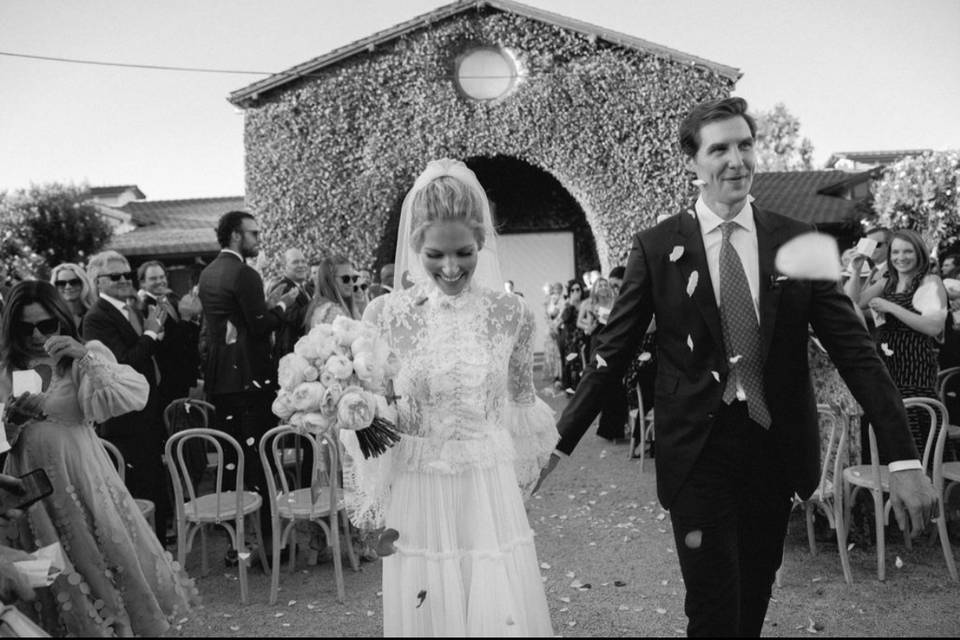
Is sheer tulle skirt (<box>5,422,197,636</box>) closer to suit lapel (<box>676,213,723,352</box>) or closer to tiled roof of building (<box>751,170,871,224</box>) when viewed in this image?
suit lapel (<box>676,213,723,352</box>)

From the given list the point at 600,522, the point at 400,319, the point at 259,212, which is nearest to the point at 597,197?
the point at 259,212

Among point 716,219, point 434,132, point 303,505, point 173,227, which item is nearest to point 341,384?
point 716,219

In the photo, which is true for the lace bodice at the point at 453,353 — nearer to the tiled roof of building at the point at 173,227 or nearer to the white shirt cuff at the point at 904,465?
the white shirt cuff at the point at 904,465

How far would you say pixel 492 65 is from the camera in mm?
13906

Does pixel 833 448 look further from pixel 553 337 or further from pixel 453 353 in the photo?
pixel 553 337

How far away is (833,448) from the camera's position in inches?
173

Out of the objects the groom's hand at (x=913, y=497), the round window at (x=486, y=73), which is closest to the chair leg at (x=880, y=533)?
the groom's hand at (x=913, y=497)

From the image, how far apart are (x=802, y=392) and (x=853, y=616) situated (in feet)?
6.68

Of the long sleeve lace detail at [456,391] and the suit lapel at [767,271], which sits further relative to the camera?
the long sleeve lace detail at [456,391]

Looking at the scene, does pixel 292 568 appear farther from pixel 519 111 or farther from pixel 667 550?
pixel 519 111

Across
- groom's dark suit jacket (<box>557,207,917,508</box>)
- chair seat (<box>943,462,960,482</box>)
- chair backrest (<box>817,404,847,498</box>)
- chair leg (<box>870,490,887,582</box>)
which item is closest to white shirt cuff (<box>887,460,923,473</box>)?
groom's dark suit jacket (<box>557,207,917,508</box>)

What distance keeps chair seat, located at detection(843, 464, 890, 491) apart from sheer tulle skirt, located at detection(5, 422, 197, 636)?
3.91 metres

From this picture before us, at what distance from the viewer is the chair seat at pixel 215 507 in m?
4.18

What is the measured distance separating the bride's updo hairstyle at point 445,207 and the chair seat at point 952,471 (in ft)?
11.5
